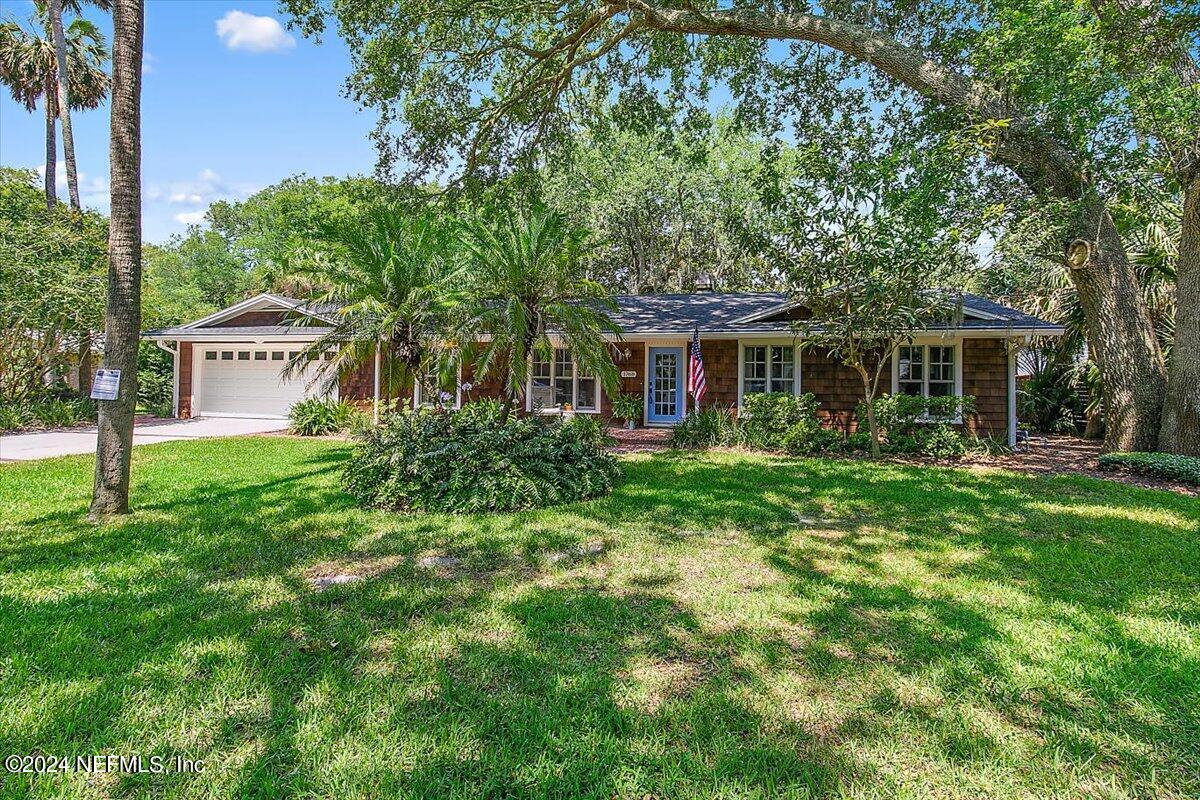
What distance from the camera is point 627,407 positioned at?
13.9 meters

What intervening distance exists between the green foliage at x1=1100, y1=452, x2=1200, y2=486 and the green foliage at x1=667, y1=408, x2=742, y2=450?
5889 mm

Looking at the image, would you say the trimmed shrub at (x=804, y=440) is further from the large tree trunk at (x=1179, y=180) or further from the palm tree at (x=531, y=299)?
the large tree trunk at (x=1179, y=180)

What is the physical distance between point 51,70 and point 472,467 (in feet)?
88.6

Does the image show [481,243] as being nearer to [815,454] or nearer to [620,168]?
[815,454]

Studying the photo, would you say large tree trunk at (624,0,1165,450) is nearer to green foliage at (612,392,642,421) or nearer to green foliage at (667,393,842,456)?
green foliage at (667,393,842,456)

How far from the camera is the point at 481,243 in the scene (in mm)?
9023

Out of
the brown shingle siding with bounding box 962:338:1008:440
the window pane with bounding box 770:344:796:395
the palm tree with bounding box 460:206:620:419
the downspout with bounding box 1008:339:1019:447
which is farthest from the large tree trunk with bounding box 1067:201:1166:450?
the palm tree with bounding box 460:206:620:419

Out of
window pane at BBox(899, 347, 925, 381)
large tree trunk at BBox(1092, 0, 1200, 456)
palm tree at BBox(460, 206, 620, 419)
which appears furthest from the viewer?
window pane at BBox(899, 347, 925, 381)

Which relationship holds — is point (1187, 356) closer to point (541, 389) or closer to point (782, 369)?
point (782, 369)

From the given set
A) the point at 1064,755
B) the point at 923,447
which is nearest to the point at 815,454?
the point at 923,447

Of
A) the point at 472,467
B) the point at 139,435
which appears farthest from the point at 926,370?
the point at 139,435

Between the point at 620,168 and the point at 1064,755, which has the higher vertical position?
the point at 620,168

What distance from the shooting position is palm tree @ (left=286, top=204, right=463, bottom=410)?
9.38m

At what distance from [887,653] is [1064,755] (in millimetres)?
872
